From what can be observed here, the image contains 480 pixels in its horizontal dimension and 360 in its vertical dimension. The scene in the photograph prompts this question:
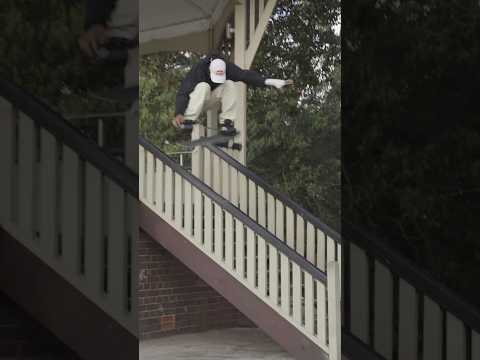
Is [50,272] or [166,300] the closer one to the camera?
[50,272]

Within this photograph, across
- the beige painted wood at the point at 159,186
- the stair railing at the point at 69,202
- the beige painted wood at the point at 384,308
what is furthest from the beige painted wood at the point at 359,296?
the stair railing at the point at 69,202

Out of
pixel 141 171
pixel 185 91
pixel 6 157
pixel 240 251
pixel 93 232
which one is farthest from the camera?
pixel 240 251

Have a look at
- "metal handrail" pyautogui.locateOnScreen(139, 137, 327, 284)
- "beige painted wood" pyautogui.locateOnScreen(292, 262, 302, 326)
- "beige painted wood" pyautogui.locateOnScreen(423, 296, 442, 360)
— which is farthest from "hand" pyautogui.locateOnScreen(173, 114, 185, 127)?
"beige painted wood" pyautogui.locateOnScreen(423, 296, 442, 360)

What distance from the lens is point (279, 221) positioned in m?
3.04

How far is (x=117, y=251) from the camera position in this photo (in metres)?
2.54

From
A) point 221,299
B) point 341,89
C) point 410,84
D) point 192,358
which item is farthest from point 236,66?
point 192,358

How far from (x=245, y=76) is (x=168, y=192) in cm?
53

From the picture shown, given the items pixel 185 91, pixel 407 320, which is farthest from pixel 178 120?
pixel 407 320

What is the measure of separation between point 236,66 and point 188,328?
0.93 m

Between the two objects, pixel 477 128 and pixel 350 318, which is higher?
pixel 477 128

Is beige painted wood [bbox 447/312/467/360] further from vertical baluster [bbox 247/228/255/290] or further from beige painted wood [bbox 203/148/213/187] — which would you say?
beige painted wood [bbox 203/148/213/187]

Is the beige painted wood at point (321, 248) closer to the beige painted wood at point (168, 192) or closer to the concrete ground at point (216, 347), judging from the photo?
the concrete ground at point (216, 347)

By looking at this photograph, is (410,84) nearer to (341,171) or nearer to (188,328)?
(341,171)

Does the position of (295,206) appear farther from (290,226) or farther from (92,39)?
(92,39)
